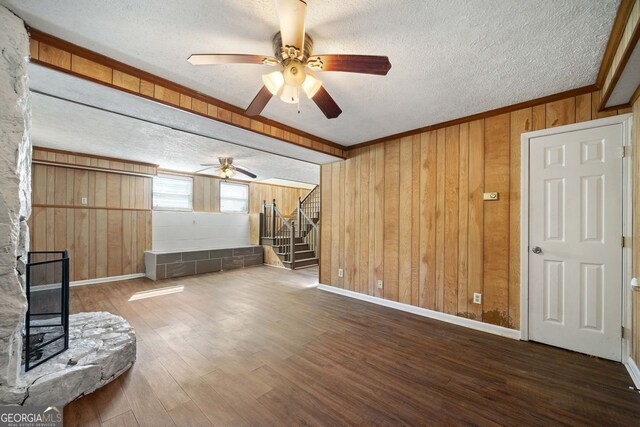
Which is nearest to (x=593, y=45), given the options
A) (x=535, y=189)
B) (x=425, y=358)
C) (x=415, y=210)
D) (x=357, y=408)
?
(x=535, y=189)

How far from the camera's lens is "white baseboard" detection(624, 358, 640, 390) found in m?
1.90

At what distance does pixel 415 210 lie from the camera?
11.3 feet

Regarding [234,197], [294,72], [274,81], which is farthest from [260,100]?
[234,197]

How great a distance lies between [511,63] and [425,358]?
2575mm

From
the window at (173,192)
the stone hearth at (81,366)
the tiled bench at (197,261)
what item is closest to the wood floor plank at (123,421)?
the stone hearth at (81,366)

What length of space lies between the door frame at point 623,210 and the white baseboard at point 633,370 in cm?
7

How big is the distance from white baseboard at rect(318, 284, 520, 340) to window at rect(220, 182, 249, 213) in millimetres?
4366

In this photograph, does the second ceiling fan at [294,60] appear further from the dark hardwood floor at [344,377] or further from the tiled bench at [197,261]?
the tiled bench at [197,261]

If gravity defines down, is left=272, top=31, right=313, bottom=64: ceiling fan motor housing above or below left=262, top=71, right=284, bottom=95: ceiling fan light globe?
above

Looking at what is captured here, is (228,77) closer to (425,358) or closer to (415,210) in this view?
(415,210)

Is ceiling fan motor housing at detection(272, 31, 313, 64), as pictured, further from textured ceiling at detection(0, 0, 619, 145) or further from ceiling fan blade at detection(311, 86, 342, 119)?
ceiling fan blade at detection(311, 86, 342, 119)

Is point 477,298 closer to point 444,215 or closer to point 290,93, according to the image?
point 444,215

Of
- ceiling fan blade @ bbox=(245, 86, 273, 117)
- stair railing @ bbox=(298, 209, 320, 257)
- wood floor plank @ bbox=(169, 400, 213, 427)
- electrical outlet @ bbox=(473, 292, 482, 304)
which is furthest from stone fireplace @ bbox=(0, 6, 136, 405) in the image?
stair railing @ bbox=(298, 209, 320, 257)

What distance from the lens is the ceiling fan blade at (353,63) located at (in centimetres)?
147
